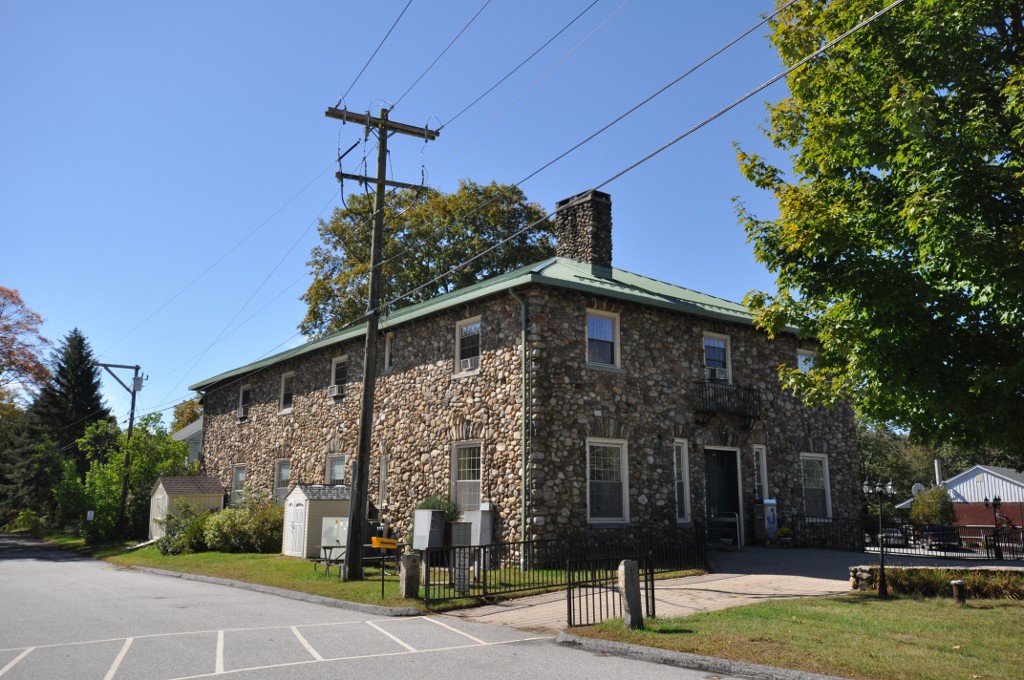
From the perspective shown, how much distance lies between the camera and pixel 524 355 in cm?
1706

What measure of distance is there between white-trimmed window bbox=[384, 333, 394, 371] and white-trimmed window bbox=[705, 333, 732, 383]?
29.3 feet

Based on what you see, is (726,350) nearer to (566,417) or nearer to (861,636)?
(566,417)

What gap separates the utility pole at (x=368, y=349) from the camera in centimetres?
1568

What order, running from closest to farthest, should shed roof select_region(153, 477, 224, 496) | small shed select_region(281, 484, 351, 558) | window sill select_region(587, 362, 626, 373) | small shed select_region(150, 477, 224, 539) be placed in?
window sill select_region(587, 362, 626, 373) < small shed select_region(281, 484, 351, 558) < small shed select_region(150, 477, 224, 539) < shed roof select_region(153, 477, 224, 496)

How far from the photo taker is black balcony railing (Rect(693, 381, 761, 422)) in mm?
19391

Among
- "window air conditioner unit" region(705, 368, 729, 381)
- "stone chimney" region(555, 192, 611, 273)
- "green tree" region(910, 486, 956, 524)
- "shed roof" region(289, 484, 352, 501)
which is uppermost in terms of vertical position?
"stone chimney" region(555, 192, 611, 273)

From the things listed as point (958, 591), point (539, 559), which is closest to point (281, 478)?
point (539, 559)

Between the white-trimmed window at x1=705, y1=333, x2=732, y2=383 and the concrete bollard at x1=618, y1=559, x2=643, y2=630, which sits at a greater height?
the white-trimmed window at x1=705, y1=333, x2=732, y2=383

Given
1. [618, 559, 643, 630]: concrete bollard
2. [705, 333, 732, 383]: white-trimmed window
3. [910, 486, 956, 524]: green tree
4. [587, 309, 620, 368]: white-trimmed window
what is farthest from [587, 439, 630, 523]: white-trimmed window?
[910, 486, 956, 524]: green tree

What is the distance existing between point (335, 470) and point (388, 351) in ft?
15.3

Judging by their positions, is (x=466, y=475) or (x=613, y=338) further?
(x=466, y=475)

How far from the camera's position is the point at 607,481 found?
17578 mm

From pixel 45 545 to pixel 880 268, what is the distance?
39057 millimetres

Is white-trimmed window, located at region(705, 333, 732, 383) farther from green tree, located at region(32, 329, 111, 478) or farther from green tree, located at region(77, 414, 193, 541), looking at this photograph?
green tree, located at region(32, 329, 111, 478)
